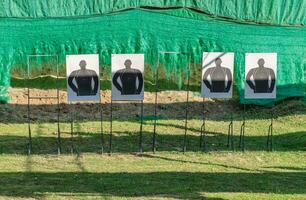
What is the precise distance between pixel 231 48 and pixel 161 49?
1354 millimetres

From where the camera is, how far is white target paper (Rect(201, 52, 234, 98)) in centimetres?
1092

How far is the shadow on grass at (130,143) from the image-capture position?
10664mm

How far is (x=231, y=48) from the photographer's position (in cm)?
1413

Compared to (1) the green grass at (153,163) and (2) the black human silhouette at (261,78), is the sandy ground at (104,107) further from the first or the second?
(2) the black human silhouette at (261,78)

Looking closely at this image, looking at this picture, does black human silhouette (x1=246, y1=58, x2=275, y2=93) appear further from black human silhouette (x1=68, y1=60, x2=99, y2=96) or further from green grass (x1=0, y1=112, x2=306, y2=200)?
black human silhouette (x1=68, y1=60, x2=99, y2=96)

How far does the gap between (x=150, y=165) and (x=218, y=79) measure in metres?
2.06

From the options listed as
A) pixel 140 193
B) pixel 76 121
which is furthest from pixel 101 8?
pixel 140 193

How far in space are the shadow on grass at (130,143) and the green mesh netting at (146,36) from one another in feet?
7.76

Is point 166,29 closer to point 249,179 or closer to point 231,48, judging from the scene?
point 231,48

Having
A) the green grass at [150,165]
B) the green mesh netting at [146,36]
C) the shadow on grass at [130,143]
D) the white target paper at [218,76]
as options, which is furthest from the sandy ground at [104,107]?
the white target paper at [218,76]

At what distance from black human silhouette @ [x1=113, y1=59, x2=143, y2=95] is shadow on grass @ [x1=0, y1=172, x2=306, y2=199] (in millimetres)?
1984

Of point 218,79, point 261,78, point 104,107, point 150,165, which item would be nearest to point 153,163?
point 150,165

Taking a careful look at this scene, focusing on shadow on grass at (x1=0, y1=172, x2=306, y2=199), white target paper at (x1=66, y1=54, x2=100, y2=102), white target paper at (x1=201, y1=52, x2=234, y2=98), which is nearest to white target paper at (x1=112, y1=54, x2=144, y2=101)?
white target paper at (x1=66, y1=54, x2=100, y2=102)

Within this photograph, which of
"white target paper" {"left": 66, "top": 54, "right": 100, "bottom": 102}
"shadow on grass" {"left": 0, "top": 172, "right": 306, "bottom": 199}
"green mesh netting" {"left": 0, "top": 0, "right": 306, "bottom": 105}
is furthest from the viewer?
"green mesh netting" {"left": 0, "top": 0, "right": 306, "bottom": 105}
